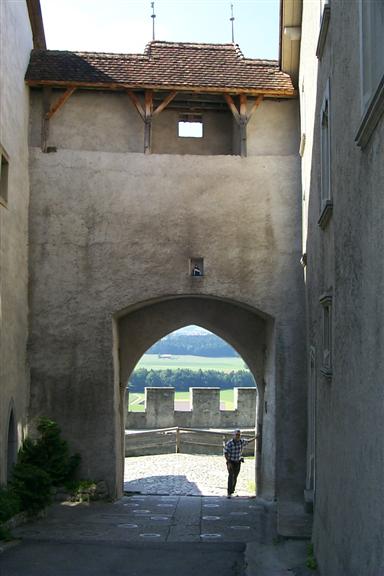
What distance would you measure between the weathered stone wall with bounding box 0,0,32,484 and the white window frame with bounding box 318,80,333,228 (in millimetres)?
5473

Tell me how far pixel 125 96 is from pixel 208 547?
9127mm

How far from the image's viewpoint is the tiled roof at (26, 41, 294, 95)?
47.4ft

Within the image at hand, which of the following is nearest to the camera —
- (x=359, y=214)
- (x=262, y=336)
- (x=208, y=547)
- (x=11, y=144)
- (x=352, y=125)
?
(x=359, y=214)

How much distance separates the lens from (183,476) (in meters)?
20.6

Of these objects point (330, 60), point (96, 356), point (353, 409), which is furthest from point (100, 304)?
point (353, 409)

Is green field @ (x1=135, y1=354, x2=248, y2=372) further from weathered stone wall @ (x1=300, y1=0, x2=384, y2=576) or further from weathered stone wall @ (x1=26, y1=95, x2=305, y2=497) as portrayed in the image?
weathered stone wall @ (x1=300, y1=0, x2=384, y2=576)

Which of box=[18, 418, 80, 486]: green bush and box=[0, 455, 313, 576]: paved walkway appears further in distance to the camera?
box=[18, 418, 80, 486]: green bush

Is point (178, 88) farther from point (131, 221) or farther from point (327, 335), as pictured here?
point (327, 335)

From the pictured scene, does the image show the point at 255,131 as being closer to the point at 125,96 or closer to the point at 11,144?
the point at 125,96

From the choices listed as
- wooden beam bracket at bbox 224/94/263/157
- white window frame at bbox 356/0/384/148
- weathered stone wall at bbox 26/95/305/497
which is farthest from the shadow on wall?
white window frame at bbox 356/0/384/148

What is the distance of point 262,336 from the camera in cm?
1656

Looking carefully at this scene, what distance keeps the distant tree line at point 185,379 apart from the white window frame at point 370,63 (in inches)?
2335

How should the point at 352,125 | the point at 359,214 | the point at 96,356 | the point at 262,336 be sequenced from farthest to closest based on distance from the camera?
the point at 262,336 < the point at 96,356 < the point at 352,125 < the point at 359,214

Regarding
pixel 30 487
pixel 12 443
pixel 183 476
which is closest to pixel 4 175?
pixel 12 443
